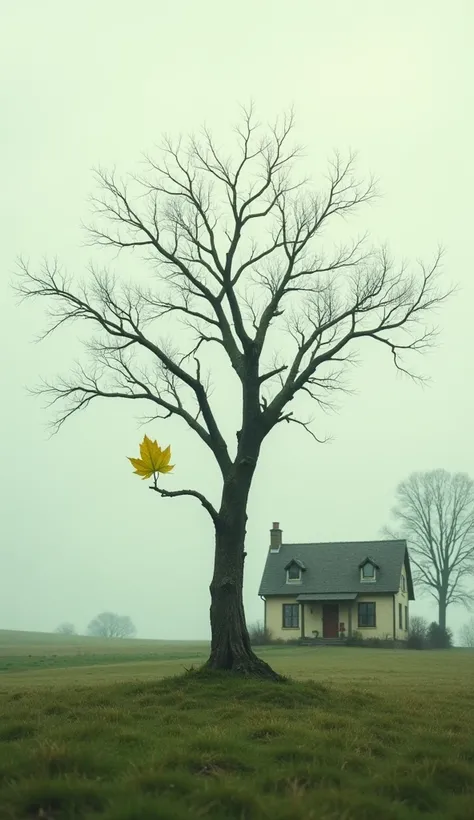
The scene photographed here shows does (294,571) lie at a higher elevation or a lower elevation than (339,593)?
higher

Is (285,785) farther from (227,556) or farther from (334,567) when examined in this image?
(334,567)

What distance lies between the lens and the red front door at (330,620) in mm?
67250

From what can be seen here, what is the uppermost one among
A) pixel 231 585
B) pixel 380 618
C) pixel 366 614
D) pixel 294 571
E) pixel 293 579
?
pixel 294 571

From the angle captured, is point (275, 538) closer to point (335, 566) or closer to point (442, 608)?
point (335, 566)

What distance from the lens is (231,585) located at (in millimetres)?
18125

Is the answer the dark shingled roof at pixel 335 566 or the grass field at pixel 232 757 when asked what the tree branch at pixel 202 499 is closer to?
the grass field at pixel 232 757

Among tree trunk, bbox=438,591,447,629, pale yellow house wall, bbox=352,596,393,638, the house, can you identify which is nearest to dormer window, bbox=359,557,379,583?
the house

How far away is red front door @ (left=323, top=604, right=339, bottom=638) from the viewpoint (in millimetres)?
67250

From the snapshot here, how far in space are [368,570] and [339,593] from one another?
9.96ft

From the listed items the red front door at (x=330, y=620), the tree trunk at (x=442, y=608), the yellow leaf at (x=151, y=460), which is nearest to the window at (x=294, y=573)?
the red front door at (x=330, y=620)

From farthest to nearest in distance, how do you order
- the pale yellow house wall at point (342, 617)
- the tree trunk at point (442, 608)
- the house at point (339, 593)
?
the tree trunk at point (442, 608), the house at point (339, 593), the pale yellow house wall at point (342, 617)

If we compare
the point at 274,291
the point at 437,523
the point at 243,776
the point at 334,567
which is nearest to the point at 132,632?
the point at 437,523

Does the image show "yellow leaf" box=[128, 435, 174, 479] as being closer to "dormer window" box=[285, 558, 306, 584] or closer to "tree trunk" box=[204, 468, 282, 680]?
"tree trunk" box=[204, 468, 282, 680]

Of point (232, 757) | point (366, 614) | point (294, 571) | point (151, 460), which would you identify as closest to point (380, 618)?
point (366, 614)
